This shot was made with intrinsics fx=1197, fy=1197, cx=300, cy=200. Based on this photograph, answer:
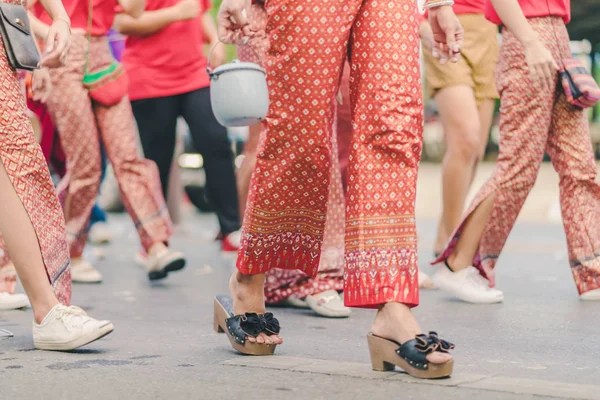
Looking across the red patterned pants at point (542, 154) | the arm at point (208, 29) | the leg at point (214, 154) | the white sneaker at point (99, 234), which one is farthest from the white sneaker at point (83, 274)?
the white sneaker at point (99, 234)

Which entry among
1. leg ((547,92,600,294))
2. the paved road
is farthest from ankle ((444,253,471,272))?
leg ((547,92,600,294))

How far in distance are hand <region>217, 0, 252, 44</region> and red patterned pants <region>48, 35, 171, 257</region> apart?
106 inches

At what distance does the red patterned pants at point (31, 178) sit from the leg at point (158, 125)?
2.78 meters

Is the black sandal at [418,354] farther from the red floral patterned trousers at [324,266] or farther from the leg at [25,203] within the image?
the red floral patterned trousers at [324,266]

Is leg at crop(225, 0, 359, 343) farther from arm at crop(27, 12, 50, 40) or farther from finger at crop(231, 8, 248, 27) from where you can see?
arm at crop(27, 12, 50, 40)

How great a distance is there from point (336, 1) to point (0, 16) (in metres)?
1.15

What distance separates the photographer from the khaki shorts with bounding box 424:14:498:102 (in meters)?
6.30

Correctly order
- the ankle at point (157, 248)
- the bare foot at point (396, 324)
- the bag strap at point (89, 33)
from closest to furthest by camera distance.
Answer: the bare foot at point (396, 324)
the bag strap at point (89, 33)
the ankle at point (157, 248)

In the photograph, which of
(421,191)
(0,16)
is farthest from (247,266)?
(421,191)

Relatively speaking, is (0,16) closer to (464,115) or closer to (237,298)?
(237,298)

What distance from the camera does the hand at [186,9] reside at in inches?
265

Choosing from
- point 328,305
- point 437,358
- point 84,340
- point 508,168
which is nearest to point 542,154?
point 508,168

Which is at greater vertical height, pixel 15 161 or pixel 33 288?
pixel 15 161

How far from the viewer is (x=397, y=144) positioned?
136 inches
